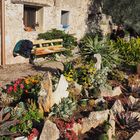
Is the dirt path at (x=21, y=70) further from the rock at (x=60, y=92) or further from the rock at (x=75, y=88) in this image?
the rock at (x=60, y=92)

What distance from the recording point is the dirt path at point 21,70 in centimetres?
1052

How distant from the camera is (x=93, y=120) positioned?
262 inches

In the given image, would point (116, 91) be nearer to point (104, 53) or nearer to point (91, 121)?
point (91, 121)

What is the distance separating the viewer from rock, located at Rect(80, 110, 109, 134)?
6582 millimetres

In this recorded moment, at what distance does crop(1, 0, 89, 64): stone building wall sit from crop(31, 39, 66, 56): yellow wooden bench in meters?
0.48

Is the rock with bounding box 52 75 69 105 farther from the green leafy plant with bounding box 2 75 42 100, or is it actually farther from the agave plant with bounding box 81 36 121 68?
the agave plant with bounding box 81 36 121 68

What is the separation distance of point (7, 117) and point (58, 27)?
31.8 ft

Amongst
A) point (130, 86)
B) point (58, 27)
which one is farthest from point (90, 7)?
point (130, 86)

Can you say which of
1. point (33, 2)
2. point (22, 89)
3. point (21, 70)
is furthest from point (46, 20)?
point (22, 89)

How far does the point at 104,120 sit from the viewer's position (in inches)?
268

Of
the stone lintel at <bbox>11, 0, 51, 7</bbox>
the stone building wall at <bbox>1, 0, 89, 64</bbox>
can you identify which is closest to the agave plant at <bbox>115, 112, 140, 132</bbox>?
the stone building wall at <bbox>1, 0, 89, 64</bbox>

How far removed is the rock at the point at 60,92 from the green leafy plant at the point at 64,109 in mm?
151

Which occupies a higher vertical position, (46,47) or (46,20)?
(46,20)

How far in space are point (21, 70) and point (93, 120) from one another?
575 centimetres
